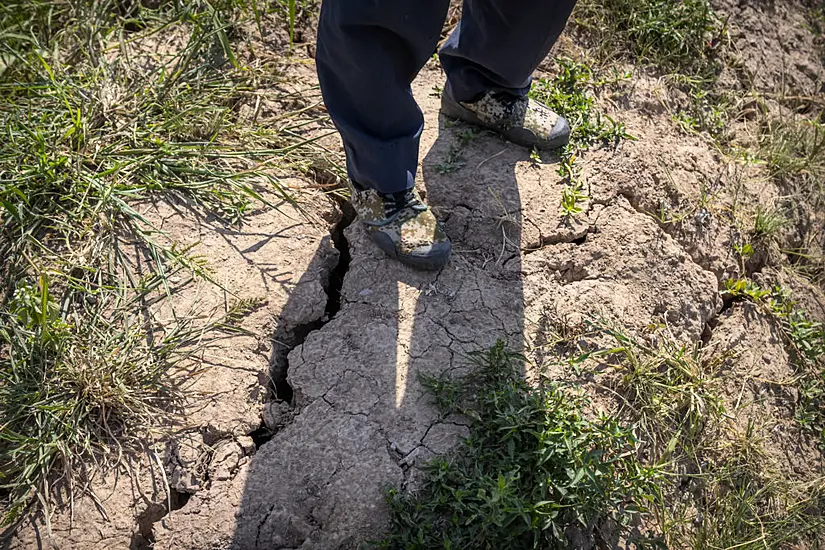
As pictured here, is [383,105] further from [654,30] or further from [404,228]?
[654,30]

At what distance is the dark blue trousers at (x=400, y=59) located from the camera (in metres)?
1.62

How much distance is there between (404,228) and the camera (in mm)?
2043

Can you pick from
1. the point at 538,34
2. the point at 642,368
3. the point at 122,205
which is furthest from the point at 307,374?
the point at 538,34

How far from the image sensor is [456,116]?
2424 millimetres

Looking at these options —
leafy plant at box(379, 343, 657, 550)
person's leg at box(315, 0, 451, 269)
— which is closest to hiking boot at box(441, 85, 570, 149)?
person's leg at box(315, 0, 451, 269)

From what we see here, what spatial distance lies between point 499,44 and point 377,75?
1.72ft

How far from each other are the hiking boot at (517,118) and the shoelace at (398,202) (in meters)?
0.49

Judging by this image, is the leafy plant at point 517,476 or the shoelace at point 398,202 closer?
the leafy plant at point 517,476

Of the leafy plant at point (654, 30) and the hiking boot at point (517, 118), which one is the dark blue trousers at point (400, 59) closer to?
the hiking boot at point (517, 118)

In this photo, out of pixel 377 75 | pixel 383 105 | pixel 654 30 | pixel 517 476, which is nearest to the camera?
pixel 517 476

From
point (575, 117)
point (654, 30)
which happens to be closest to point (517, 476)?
point (575, 117)

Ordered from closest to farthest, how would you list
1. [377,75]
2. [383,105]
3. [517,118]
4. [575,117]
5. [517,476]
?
[517,476] < [377,75] < [383,105] < [517,118] < [575,117]

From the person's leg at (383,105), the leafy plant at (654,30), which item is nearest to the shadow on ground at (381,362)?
the person's leg at (383,105)

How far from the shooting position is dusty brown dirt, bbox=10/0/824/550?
1682 mm
